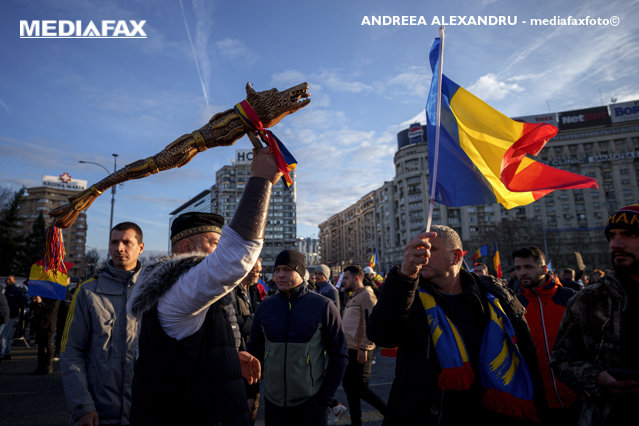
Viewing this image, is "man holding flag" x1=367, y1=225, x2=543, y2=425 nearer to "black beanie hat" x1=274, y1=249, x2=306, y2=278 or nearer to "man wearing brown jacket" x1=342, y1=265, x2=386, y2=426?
"black beanie hat" x1=274, y1=249, x2=306, y2=278

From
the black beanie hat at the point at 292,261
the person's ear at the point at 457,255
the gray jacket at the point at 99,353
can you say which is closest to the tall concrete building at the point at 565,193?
the black beanie hat at the point at 292,261

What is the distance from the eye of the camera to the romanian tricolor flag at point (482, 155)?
2.84 meters

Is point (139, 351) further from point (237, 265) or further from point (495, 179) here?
point (495, 179)

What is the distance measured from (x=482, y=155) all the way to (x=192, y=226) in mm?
2286

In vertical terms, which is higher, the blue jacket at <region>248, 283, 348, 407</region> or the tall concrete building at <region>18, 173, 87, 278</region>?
the tall concrete building at <region>18, 173, 87, 278</region>

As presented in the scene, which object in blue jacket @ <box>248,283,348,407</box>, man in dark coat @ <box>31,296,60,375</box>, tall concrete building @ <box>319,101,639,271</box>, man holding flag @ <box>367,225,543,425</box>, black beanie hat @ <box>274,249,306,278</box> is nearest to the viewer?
man holding flag @ <box>367,225,543,425</box>

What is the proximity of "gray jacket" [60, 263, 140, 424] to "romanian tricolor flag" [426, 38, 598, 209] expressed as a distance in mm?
2844

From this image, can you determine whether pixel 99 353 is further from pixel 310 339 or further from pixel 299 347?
pixel 310 339

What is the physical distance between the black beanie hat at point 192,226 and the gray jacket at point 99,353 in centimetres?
107

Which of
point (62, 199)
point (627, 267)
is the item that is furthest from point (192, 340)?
point (62, 199)

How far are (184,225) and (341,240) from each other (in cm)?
15698

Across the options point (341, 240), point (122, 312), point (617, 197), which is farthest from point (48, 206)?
point (617, 197)

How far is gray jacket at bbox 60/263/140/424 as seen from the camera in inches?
107

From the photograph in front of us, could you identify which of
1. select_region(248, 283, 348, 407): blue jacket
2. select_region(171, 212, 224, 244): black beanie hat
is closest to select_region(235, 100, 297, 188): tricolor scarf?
select_region(171, 212, 224, 244): black beanie hat
